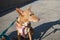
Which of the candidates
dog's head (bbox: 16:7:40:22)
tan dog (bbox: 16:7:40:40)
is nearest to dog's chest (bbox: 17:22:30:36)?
tan dog (bbox: 16:7:40:40)

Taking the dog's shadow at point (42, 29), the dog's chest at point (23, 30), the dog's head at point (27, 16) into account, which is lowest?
the dog's shadow at point (42, 29)

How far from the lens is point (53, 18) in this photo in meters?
7.74

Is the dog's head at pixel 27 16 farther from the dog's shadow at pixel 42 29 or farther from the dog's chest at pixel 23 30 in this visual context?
the dog's shadow at pixel 42 29

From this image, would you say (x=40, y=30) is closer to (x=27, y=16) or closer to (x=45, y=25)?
(x=45, y=25)

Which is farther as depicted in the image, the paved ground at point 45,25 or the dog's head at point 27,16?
the paved ground at point 45,25

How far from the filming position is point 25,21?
15.5 ft

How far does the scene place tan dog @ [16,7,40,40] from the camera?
463 cm

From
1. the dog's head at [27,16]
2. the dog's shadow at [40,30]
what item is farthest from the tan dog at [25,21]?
the dog's shadow at [40,30]

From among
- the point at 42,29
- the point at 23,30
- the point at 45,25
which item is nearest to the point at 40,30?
the point at 42,29

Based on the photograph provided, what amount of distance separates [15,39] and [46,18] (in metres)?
2.69

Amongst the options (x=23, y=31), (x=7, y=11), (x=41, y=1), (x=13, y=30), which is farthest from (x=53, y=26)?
(x=41, y=1)

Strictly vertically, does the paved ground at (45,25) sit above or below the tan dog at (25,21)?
below

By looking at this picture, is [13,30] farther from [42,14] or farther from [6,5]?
[6,5]

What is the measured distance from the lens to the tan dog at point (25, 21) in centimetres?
463
